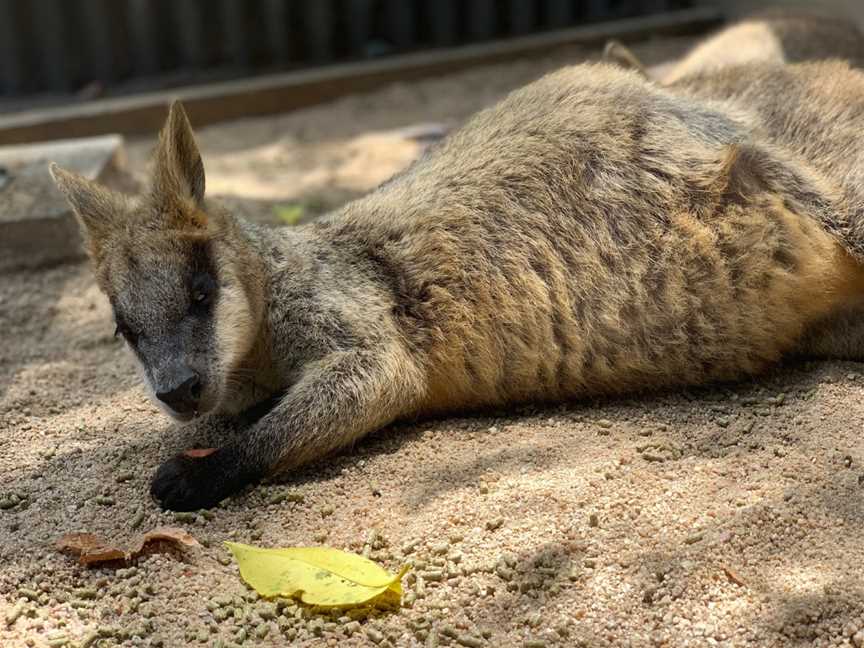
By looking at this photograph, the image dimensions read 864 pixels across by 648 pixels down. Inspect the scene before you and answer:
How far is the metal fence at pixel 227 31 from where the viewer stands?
10.1 meters

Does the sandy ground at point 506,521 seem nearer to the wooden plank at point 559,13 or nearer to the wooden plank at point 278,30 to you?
the wooden plank at point 278,30

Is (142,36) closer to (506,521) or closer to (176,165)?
(176,165)

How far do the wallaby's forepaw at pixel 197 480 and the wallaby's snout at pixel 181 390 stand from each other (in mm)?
209

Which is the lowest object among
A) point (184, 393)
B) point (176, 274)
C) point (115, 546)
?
point (115, 546)

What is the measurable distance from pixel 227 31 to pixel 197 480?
24.3 feet

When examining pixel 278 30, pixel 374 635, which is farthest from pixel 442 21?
pixel 374 635

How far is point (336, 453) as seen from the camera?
14.7 feet

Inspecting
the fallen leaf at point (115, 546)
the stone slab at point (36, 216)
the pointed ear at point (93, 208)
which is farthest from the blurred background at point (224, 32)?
the fallen leaf at point (115, 546)

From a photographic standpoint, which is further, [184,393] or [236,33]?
[236,33]

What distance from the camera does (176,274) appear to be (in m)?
4.22

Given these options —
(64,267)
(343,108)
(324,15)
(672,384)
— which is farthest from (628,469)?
(324,15)

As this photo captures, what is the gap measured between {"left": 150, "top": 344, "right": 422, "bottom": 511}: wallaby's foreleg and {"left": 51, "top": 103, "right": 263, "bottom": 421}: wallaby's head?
8.9 inches

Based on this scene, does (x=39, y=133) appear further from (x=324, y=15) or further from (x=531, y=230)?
(x=531, y=230)

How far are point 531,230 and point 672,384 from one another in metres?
0.93
